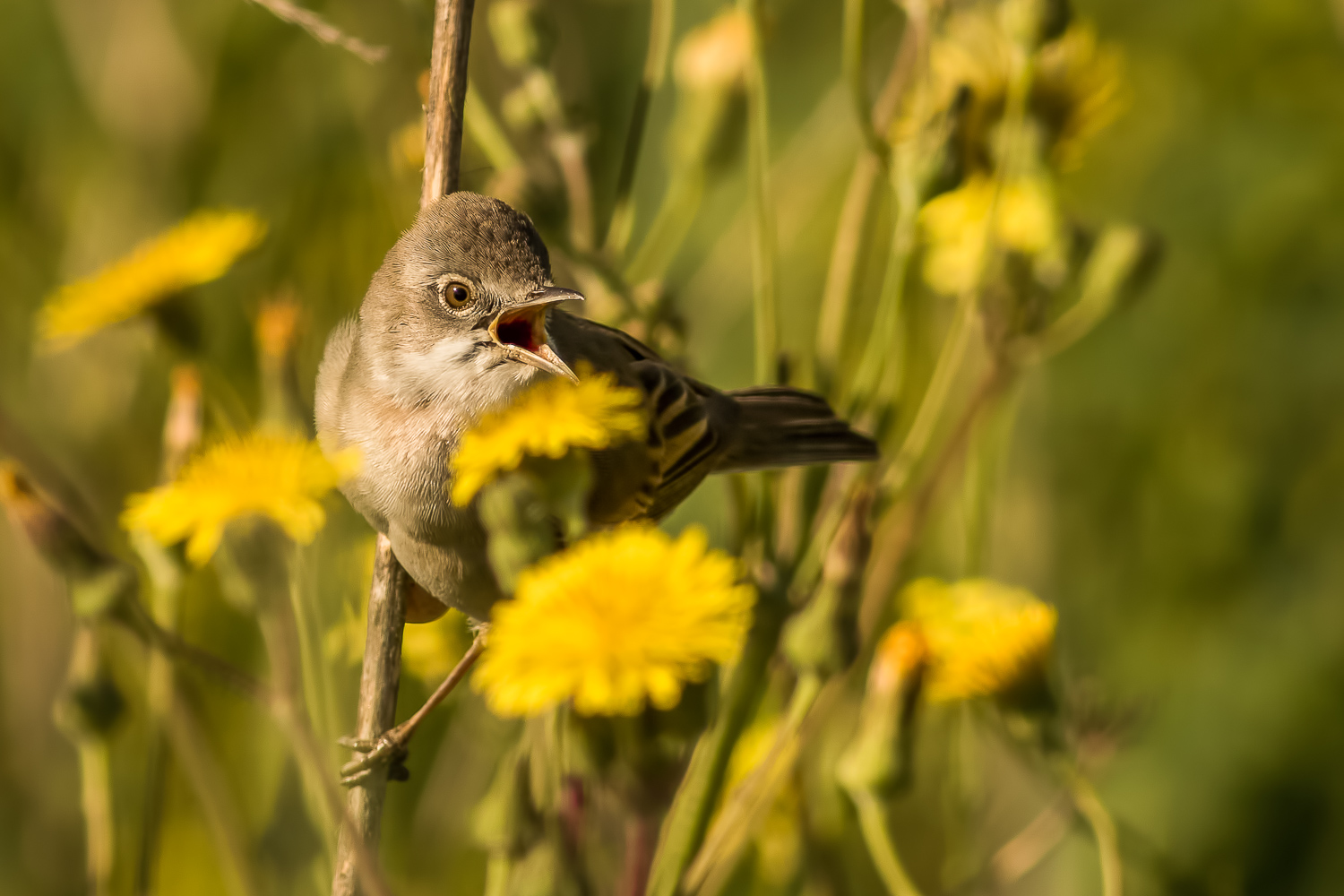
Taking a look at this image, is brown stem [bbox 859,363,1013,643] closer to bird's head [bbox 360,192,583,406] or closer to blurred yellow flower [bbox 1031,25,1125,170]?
blurred yellow flower [bbox 1031,25,1125,170]

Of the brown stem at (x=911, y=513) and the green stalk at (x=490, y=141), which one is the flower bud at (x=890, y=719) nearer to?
the brown stem at (x=911, y=513)

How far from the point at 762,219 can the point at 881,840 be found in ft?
3.19

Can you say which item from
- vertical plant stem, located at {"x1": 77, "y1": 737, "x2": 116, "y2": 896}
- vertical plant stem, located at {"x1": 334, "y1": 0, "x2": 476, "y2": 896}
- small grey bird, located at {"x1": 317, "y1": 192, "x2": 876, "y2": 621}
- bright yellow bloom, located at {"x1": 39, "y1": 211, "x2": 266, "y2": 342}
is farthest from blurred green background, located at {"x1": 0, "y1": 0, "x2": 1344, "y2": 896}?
vertical plant stem, located at {"x1": 334, "y1": 0, "x2": 476, "y2": 896}

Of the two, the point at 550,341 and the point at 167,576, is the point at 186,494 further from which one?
the point at 550,341

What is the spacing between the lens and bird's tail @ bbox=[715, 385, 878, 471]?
7.30 ft

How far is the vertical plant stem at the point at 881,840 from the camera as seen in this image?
1.85 meters

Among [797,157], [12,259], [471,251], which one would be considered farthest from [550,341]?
[12,259]

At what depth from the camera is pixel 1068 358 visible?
3.84 metres

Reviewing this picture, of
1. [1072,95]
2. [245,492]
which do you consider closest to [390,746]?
[245,492]

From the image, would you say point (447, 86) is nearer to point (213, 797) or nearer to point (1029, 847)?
point (213, 797)


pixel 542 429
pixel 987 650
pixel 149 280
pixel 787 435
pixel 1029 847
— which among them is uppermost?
pixel 149 280

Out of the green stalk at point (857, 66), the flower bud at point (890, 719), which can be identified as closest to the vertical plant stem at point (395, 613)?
the green stalk at point (857, 66)

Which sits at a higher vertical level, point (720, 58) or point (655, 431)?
point (720, 58)

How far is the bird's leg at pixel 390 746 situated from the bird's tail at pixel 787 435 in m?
0.59
